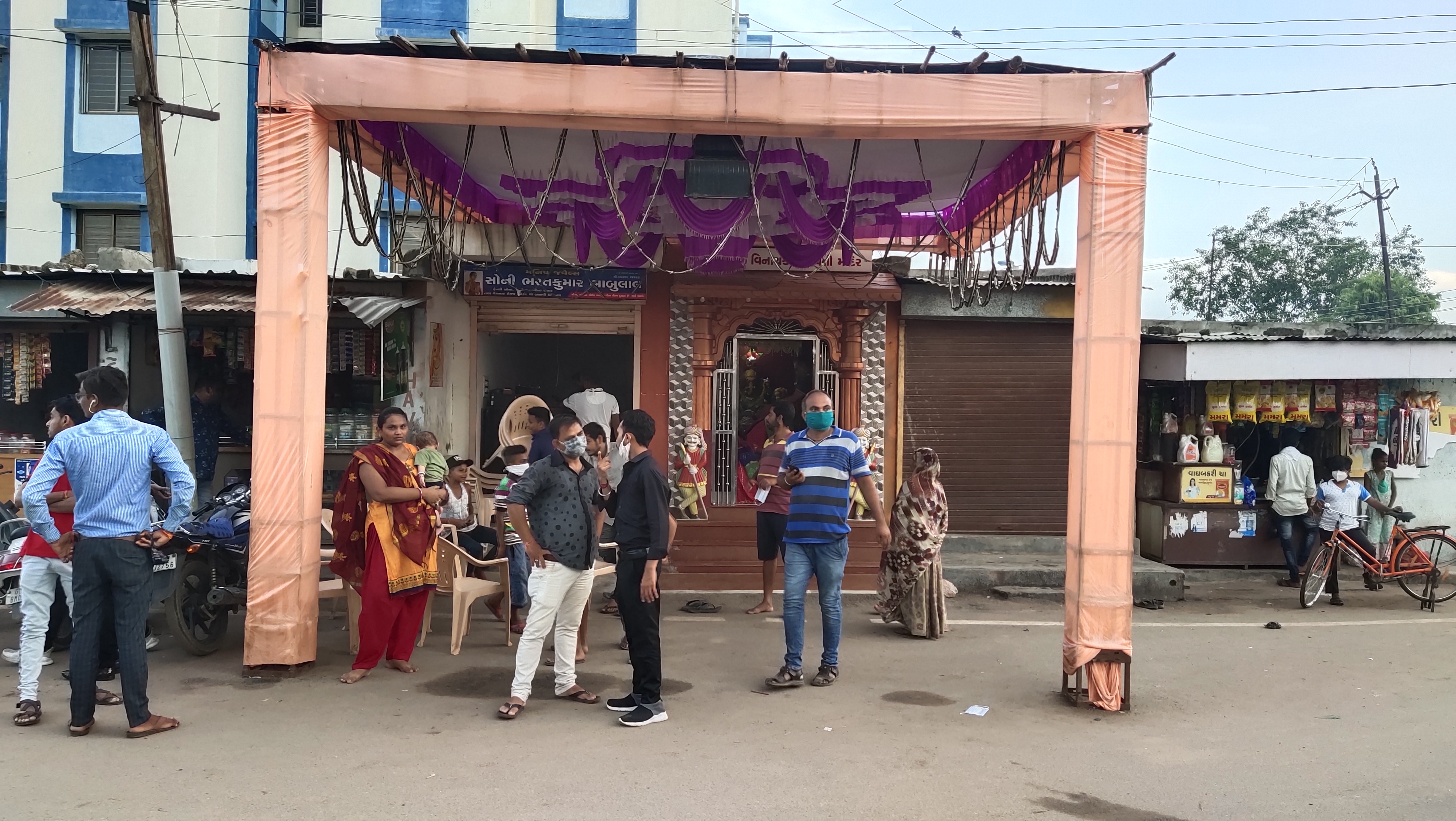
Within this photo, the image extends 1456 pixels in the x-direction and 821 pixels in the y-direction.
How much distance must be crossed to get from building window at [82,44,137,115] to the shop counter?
17.3 m

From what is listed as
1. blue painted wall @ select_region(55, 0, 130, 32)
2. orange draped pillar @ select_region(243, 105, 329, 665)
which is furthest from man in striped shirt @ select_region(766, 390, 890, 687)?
blue painted wall @ select_region(55, 0, 130, 32)

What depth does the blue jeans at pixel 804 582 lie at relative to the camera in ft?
18.9

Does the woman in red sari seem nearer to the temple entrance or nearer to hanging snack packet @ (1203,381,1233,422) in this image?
the temple entrance

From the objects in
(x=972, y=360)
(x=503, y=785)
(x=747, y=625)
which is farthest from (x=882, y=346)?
(x=503, y=785)

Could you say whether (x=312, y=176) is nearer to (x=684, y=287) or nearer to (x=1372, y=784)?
(x=684, y=287)

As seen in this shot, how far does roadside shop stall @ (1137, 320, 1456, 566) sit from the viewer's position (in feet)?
33.2

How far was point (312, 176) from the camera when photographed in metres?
5.69

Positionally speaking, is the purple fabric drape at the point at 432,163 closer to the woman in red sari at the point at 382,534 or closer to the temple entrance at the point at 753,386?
the woman in red sari at the point at 382,534

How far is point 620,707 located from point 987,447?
22.9 ft

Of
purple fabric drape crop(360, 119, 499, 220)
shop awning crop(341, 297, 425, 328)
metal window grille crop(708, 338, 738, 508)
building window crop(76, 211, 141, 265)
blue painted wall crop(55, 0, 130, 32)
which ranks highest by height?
blue painted wall crop(55, 0, 130, 32)

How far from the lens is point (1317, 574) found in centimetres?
896

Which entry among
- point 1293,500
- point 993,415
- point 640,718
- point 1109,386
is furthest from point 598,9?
Answer: point 640,718

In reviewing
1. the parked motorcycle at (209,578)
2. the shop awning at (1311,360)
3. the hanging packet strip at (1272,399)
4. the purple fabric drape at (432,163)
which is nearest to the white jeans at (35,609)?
the parked motorcycle at (209,578)

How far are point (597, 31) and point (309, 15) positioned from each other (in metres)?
5.63
